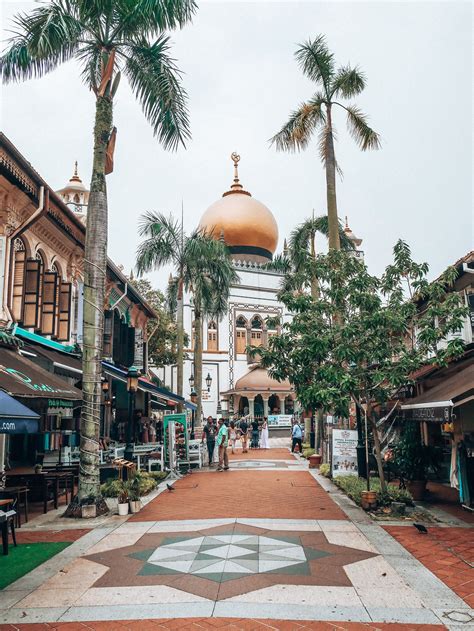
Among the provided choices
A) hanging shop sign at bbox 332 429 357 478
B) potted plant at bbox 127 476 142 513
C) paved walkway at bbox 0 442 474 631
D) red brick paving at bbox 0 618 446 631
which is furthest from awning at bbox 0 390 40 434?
hanging shop sign at bbox 332 429 357 478

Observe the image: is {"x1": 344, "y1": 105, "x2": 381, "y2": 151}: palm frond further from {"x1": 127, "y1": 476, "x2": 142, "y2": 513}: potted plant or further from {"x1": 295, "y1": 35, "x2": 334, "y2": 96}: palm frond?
{"x1": 127, "y1": 476, "x2": 142, "y2": 513}: potted plant

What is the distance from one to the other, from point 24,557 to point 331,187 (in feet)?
41.5

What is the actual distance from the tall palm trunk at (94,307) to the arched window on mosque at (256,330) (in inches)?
1291

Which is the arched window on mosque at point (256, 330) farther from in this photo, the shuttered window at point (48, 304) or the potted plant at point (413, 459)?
the potted plant at point (413, 459)

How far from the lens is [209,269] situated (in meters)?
23.8

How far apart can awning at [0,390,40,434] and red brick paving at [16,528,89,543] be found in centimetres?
273

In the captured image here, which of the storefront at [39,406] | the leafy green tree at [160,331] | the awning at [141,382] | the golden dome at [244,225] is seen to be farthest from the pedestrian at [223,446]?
the golden dome at [244,225]

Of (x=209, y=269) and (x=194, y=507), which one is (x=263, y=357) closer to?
(x=194, y=507)

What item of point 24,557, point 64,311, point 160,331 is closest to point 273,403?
point 160,331

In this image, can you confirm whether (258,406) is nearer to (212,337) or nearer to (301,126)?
(212,337)

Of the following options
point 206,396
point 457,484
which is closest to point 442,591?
point 457,484

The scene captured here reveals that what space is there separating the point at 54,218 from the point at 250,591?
1067 cm

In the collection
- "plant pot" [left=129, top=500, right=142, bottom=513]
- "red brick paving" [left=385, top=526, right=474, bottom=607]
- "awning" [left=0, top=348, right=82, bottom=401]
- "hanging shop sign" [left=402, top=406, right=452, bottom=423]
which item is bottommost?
"red brick paving" [left=385, top=526, right=474, bottom=607]

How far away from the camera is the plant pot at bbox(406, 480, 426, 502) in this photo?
11.6 metres
